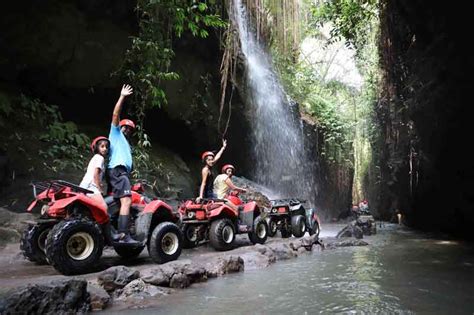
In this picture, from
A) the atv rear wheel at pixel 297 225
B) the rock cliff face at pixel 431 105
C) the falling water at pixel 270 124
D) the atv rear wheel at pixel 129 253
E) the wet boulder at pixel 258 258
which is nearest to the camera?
the atv rear wheel at pixel 129 253

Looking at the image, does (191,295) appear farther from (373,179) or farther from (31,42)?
(373,179)

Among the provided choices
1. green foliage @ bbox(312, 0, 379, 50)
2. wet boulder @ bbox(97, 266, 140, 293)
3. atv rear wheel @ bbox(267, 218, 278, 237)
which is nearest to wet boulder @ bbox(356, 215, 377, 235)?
atv rear wheel @ bbox(267, 218, 278, 237)

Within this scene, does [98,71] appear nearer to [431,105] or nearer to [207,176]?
[207,176]

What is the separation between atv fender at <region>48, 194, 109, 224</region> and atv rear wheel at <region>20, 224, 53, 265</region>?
2.61 feet

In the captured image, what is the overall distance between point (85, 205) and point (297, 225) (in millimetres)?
5850

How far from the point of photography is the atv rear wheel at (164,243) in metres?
5.45

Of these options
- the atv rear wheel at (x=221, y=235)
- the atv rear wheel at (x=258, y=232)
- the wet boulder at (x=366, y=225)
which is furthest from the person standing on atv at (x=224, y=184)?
the wet boulder at (x=366, y=225)

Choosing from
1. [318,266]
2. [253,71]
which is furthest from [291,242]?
[253,71]

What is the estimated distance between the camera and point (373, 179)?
85.1 feet

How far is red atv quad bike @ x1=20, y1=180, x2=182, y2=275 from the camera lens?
438 centimetres

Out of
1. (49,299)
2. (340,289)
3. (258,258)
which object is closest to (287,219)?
(258,258)

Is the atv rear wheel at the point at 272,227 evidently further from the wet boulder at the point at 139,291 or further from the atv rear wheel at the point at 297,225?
the wet boulder at the point at 139,291

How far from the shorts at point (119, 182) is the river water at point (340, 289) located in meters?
1.54

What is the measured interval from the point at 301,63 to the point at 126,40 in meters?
12.4
